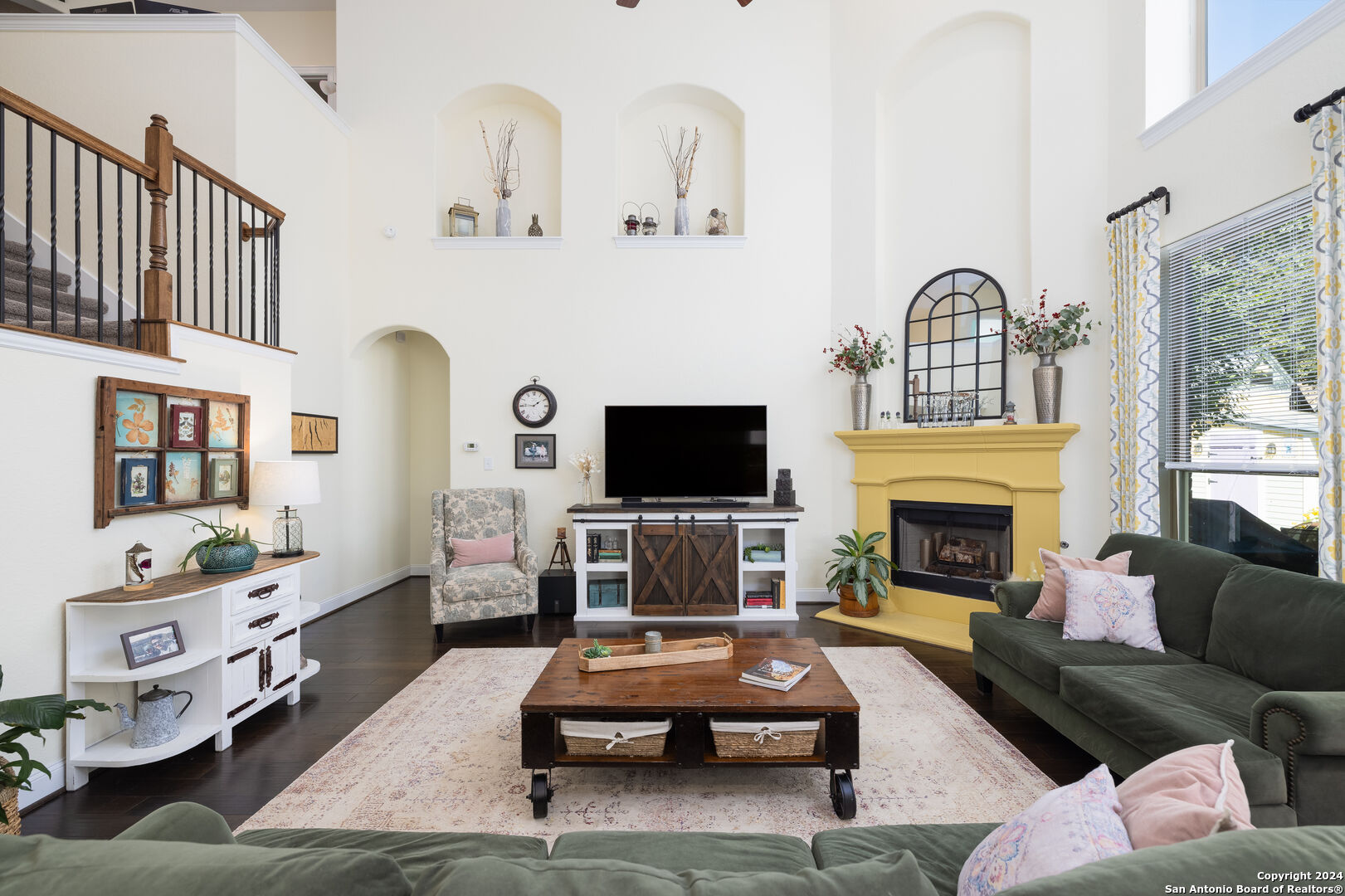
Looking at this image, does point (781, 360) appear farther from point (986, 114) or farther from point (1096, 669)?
point (1096, 669)

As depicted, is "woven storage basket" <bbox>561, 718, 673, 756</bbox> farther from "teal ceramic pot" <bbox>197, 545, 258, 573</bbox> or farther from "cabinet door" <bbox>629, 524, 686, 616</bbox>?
"cabinet door" <bbox>629, 524, 686, 616</bbox>

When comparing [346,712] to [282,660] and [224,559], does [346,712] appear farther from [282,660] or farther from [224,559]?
[224,559]

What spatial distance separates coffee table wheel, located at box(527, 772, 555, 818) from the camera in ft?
7.09

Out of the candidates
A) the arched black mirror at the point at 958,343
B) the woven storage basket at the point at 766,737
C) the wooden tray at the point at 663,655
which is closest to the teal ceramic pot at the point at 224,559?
the wooden tray at the point at 663,655

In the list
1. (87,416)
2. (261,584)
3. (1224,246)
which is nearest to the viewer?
(87,416)

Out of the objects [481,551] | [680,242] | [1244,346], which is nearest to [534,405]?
[481,551]

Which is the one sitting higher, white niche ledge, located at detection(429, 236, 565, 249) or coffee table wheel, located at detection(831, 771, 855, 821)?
white niche ledge, located at detection(429, 236, 565, 249)

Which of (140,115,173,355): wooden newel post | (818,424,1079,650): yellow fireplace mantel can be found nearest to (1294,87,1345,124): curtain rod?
(818,424,1079,650): yellow fireplace mantel

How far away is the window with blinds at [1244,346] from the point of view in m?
2.73

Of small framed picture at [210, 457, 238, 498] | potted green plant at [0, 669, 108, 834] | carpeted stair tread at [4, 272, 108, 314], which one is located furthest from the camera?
carpeted stair tread at [4, 272, 108, 314]

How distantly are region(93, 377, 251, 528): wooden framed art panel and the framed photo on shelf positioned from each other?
7.11 ft

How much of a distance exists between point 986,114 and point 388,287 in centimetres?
515

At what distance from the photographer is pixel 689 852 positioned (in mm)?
1313

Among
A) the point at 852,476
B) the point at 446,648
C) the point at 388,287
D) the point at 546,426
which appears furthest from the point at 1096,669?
the point at 388,287
